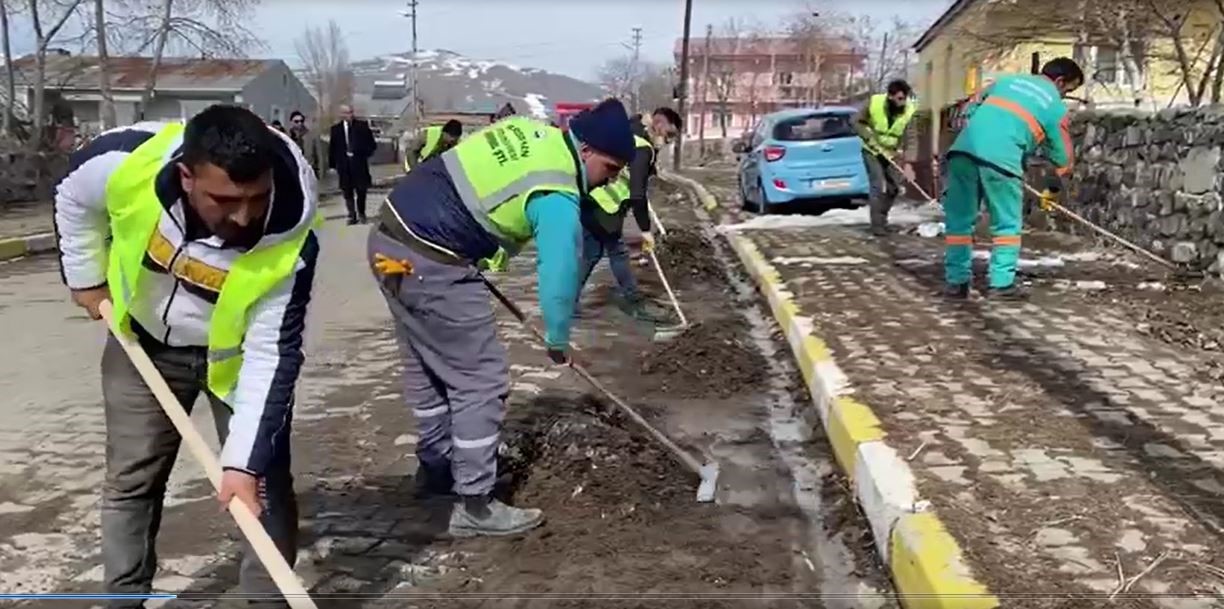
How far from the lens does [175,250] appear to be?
3186mm

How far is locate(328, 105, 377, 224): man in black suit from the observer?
727 inches

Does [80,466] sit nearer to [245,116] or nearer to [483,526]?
A: [483,526]

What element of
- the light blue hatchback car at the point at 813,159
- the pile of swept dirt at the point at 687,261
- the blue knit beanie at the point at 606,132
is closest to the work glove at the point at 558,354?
the blue knit beanie at the point at 606,132

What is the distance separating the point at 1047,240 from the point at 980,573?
31.0 feet

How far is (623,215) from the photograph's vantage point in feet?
30.7

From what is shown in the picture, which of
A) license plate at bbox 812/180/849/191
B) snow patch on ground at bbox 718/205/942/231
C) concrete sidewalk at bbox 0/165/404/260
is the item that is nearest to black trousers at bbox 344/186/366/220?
concrete sidewalk at bbox 0/165/404/260

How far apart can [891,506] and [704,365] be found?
320 centimetres

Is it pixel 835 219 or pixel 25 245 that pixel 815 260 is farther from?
pixel 25 245

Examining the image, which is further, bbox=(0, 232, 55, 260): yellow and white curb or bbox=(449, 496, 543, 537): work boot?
bbox=(0, 232, 55, 260): yellow and white curb

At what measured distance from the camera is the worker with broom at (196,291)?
296 centimetres

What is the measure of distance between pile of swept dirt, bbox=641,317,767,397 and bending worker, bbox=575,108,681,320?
3.19 feet

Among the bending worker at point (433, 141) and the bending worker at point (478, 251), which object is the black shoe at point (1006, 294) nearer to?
the bending worker at point (478, 251)

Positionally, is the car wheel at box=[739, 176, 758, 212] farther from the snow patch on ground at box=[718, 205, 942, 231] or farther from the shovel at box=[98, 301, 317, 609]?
the shovel at box=[98, 301, 317, 609]

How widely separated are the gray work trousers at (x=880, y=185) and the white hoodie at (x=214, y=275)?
1126 cm
